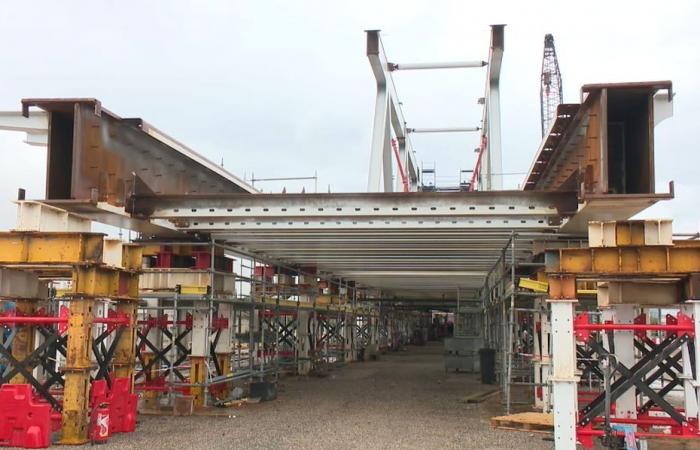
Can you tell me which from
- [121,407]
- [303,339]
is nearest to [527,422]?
[121,407]

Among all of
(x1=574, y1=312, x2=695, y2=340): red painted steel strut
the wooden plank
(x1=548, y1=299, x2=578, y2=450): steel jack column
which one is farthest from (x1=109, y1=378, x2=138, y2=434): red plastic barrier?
(x1=574, y1=312, x2=695, y2=340): red painted steel strut

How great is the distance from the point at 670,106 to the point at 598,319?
29.2ft

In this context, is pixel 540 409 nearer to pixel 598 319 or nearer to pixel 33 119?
pixel 598 319

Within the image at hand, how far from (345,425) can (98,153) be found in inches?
252

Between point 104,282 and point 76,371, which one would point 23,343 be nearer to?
point 76,371

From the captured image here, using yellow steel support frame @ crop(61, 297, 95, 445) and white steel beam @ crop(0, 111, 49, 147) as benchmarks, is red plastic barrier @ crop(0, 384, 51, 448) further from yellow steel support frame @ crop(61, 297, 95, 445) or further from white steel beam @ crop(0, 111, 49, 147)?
white steel beam @ crop(0, 111, 49, 147)

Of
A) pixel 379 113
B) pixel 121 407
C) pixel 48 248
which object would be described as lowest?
pixel 121 407

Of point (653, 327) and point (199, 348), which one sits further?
point (199, 348)

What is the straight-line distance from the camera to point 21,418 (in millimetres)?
9688

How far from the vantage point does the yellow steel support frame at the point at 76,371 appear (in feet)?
32.2

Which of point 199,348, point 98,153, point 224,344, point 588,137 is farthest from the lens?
point 224,344

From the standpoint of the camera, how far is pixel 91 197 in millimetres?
10727

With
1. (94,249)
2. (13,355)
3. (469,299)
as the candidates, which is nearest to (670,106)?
(94,249)

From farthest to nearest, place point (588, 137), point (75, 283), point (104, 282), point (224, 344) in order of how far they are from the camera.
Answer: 1. point (224, 344)
2. point (588, 137)
3. point (104, 282)
4. point (75, 283)
